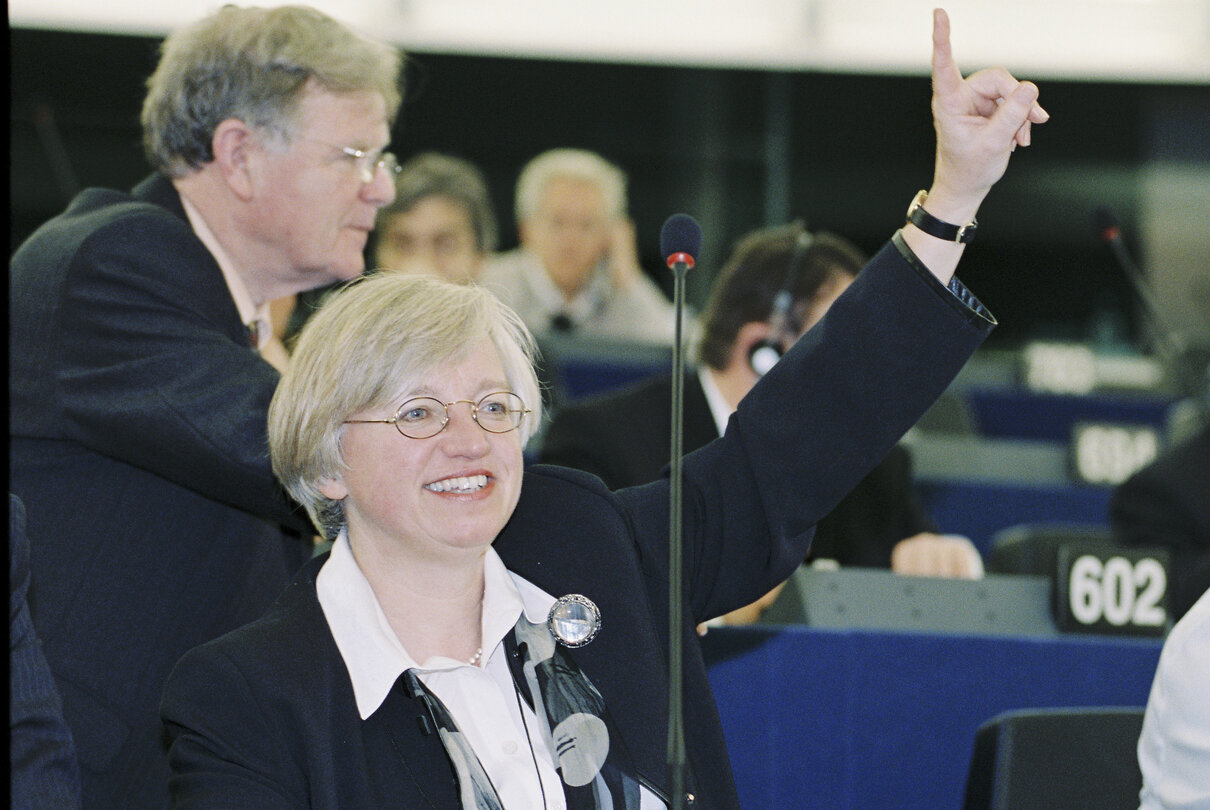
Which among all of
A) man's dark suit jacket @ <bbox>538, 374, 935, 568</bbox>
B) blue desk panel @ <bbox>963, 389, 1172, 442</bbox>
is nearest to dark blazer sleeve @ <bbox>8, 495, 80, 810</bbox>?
man's dark suit jacket @ <bbox>538, 374, 935, 568</bbox>

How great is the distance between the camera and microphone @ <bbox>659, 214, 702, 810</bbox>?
1269 millimetres

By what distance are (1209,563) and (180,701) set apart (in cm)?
227

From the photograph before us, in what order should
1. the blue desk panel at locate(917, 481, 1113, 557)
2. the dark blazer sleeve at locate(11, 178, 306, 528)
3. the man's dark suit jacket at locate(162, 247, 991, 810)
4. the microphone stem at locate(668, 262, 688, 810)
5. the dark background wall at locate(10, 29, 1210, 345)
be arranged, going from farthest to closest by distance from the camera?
the dark background wall at locate(10, 29, 1210, 345), the blue desk panel at locate(917, 481, 1113, 557), the dark blazer sleeve at locate(11, 178, 306, 528), the man's dark suit jacket at locate(162, 247, 991, 810), the microphone stem at locate(668, 262, 688, 810)

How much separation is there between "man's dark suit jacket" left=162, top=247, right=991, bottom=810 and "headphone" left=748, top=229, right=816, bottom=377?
1189mm

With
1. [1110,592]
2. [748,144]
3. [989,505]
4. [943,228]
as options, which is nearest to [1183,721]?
[943,228]

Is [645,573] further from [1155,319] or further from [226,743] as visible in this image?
[1155,319]

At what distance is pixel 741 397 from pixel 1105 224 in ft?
2.81

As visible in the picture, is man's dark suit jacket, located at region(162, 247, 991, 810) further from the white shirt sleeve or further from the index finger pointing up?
the white shirt sleeve

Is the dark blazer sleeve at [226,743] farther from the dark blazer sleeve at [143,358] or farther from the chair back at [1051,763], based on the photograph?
the chair back at [1051,763]

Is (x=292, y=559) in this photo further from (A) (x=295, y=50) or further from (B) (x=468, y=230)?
(B) (x=468, y=230)

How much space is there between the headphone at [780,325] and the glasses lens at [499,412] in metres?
1.30

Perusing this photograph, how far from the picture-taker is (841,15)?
22.6 feet

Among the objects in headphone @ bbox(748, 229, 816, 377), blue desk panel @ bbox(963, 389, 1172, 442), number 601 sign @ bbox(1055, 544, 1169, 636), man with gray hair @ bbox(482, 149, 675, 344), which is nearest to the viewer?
number 601 sign @ bbox(1055, 544, 1169, 636)

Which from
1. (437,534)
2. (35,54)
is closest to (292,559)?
(437,534)
